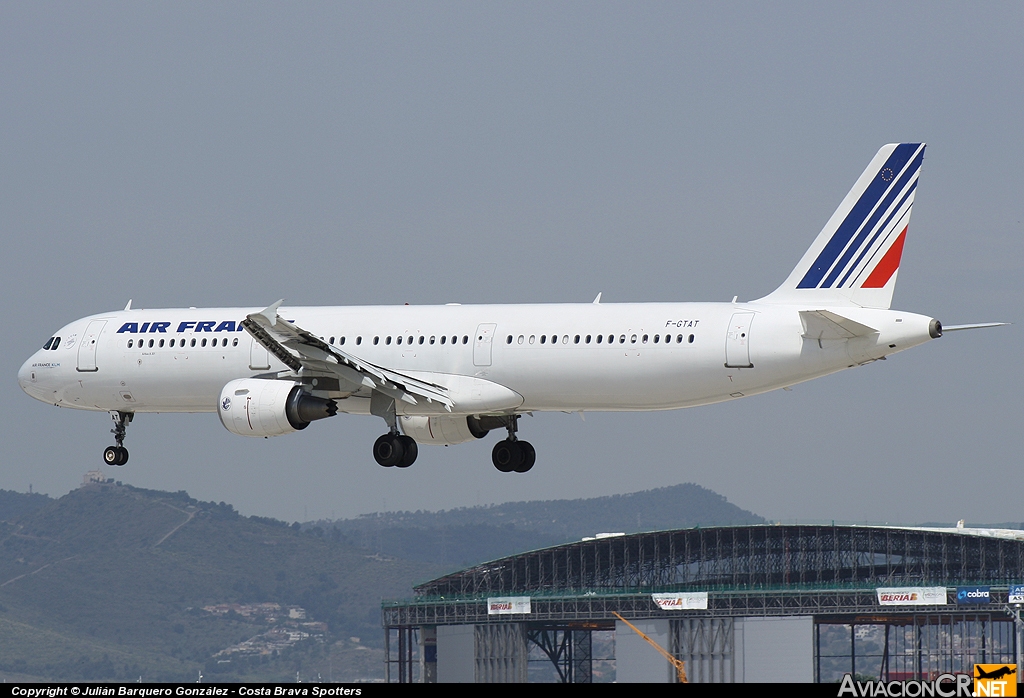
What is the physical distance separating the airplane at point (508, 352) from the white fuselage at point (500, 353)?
0.05 metres

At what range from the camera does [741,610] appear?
127m

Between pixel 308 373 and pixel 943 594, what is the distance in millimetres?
94671

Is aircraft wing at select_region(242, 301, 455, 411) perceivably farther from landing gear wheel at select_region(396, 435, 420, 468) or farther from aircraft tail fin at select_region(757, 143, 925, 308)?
aircraft tail fin at select_region(757, 143, 925, 308)

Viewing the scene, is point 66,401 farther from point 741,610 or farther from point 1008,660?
point 1008,660

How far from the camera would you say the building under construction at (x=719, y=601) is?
125000 mm

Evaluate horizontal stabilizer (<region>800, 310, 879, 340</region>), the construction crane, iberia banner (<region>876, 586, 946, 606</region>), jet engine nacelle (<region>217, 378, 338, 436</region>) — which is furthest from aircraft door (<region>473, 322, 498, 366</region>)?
iberia banner (<region>876, 586, 946, 606</region>)

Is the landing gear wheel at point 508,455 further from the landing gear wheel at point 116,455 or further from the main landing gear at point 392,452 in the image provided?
the landing gear wheel at point 116,455

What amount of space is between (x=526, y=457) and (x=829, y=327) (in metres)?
11.3

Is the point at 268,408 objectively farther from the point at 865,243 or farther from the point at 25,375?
the point at 865,243

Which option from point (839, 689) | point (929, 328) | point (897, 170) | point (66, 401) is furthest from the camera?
point (66, 401)

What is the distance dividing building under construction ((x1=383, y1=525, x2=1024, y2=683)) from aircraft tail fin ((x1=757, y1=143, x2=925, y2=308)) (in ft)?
262

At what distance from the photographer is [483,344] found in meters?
42.2

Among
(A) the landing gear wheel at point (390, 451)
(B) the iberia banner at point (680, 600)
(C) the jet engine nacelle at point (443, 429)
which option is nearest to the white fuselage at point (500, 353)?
(A) the landing gear wheel at point (390, 451)

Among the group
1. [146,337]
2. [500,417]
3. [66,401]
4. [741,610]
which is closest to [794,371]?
[500,417]
